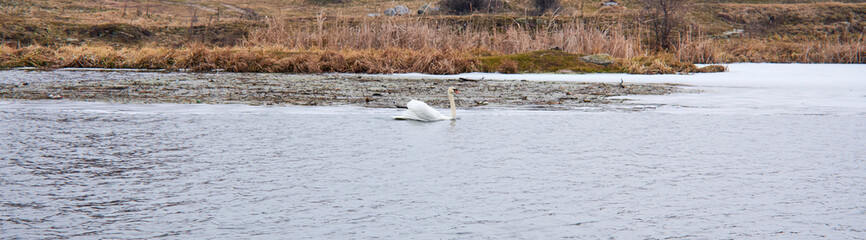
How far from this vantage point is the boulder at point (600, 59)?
2316cm

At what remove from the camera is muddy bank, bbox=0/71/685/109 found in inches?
546

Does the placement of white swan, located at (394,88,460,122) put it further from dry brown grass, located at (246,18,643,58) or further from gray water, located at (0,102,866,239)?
dry brown grass, located at (246,18,643,58)

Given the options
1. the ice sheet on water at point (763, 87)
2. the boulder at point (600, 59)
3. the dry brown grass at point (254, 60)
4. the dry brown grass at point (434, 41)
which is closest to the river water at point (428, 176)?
the ice sheet on water at point (763, 87)

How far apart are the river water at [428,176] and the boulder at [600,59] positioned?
11516 mm

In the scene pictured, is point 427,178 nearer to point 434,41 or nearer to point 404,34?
point 434,41

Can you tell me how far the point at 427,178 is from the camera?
6699 millimetres

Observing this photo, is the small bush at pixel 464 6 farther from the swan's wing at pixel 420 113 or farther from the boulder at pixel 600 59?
the swan's wing at pixel 420 113

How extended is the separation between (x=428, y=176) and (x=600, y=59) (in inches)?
680

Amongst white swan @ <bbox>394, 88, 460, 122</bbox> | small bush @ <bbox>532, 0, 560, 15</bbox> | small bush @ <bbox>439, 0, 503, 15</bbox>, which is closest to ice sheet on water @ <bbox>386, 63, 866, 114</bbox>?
white swan @ <bbox>394, 88, 460, 122</bbox>

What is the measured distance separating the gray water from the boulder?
12.2 metres

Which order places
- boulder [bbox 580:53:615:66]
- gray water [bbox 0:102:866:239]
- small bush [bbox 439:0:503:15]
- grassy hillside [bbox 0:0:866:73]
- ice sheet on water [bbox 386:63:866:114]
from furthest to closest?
1. small bush [bbox 439:0:503:15]
2. grassy hillside [bbox 0:0:866:73]
3. boulder [bbox 580:53:615:66]
4. ice sheet on water [bbox 386:63:866:114]
5. gray water [bbox 0:102:866:239]

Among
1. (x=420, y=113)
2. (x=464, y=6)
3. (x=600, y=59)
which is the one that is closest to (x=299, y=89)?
(x=420, y=113)

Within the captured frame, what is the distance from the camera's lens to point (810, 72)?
22125 mm

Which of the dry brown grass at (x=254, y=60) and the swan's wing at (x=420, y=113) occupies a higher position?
the dry brown grass at (x=254, y=60)
